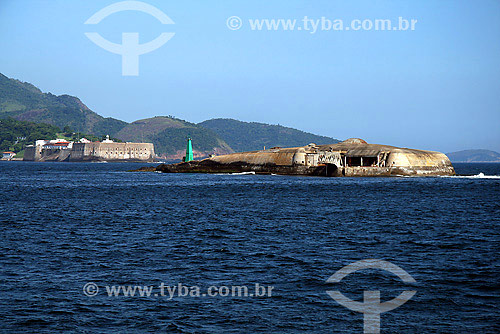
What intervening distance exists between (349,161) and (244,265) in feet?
300

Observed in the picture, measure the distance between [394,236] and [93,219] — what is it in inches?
811

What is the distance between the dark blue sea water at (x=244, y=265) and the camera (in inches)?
605

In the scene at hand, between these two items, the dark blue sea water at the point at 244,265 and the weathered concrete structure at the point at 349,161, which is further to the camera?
the weathered concrete structure at the point at 349,161

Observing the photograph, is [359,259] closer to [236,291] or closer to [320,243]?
A: [320,243]

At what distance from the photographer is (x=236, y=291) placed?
1825cm

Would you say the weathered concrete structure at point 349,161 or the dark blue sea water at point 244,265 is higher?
the weathered concrete structure at point 349,161

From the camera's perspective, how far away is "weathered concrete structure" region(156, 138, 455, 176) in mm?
104125

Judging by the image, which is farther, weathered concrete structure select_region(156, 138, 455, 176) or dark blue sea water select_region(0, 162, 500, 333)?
weathered concrete structure select_region(156, 138, 455, 176)

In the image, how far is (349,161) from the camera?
111 metres

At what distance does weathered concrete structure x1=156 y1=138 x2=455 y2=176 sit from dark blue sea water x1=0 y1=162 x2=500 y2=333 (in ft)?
191

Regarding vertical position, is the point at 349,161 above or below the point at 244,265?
above

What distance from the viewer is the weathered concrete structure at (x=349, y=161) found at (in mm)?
104125

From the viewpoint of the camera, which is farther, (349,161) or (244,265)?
(349,161)

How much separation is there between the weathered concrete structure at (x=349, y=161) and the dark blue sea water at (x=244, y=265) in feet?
191
